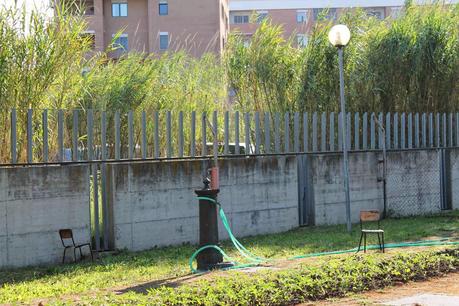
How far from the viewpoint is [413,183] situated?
16.2 meters

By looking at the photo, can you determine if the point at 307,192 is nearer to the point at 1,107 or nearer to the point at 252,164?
the point at 252,164

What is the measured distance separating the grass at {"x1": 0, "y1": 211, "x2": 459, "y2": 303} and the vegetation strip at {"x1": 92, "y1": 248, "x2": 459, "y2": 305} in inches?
41.1

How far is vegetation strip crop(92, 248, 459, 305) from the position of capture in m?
7.07

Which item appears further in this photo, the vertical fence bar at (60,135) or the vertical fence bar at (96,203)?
the vertical fence bar at (96,203)

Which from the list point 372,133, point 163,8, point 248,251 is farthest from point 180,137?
point 163,8

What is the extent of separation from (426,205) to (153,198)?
7653 mm

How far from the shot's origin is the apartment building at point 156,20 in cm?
5166

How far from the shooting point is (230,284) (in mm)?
7492

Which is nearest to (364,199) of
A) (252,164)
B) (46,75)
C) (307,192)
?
(307,192)

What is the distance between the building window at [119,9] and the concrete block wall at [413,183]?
131ft

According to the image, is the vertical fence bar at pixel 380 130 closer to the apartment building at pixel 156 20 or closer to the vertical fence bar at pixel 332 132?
the vertical fence bar at pixel 332 132

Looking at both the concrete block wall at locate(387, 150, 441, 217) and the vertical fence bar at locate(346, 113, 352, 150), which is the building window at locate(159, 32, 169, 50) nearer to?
the concrete block wall at locate(387, 150, 441, 217)

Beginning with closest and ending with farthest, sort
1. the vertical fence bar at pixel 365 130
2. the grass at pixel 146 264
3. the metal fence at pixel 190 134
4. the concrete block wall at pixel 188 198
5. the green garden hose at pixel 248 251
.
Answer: the grass at pixel 146 264
the green garden hose at pixel 248 251
the metal fence at pixel 190 134
the concrete block wall at pixel 188 198
the vertical fence bar at pixel 365 130

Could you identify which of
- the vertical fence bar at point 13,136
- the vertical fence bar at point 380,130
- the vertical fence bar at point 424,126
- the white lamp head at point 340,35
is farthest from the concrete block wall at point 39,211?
the vertical fence bar at point 424,126
